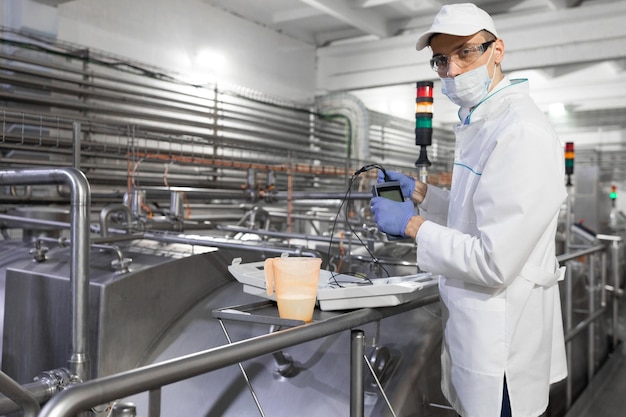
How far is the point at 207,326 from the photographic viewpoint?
1615mm

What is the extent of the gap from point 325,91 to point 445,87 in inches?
206

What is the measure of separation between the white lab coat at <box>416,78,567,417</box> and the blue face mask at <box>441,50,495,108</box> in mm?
26

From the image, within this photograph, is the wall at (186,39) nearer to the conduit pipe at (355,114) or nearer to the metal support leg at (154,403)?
the conduit pipe at (355,114)

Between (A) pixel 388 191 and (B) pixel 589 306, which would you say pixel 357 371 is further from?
(B) pixel 589 306

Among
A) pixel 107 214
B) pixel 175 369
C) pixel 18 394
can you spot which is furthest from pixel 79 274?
pixel 107 214

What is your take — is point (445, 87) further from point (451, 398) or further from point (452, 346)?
point (451, 398)

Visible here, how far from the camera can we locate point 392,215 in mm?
1219

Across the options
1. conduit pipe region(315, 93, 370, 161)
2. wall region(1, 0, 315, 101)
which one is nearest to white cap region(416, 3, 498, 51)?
wall region(1, 0, 315, 101)

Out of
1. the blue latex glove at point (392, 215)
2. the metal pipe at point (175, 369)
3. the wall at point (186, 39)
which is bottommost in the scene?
the metal pipe at point (175, 369)

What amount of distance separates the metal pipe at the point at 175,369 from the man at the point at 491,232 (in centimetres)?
27

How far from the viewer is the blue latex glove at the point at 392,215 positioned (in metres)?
1.21

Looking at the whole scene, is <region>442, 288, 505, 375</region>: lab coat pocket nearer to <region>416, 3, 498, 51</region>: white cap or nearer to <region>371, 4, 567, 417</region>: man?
<region>371, 4, 567, 417</region>: man

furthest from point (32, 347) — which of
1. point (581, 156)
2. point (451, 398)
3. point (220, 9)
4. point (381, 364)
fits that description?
point (581, 156)

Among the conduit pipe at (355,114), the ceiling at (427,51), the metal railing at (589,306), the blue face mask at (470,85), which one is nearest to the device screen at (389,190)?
the blue face mask at (470,85)
